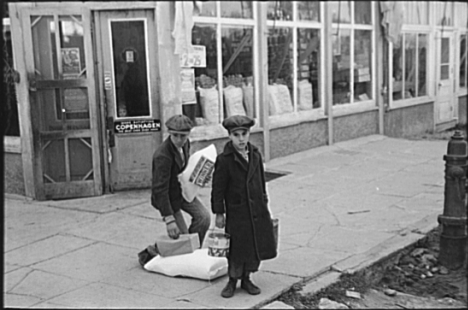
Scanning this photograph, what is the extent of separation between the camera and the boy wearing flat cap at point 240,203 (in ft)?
15.5

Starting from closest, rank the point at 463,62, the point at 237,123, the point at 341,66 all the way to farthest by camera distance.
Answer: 1. the point at 237,123
2. the point at 341,66
3. the point at 463,62

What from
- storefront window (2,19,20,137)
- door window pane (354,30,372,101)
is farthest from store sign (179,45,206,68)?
door window pane (354,30,372,101)

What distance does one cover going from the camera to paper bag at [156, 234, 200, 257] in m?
5.27

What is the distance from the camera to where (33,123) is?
8430 millimetres

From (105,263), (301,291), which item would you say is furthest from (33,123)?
(301,291)

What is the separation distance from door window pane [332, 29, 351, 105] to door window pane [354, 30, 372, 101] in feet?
1.27

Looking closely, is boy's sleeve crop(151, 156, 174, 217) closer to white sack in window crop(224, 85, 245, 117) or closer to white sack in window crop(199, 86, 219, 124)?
white sack in window crop(199, 86, 219, 124)

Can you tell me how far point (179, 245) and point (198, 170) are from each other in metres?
0.69

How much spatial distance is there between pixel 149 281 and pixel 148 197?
10.9 feet

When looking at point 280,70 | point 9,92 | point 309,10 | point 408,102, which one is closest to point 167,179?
point 9,92

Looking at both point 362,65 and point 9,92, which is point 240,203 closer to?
point 9,92

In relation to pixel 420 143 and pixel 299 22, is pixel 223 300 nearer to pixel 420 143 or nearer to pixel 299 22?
pixel 299 22

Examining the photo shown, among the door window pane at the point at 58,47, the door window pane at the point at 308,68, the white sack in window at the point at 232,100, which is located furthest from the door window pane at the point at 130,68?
the door window pane at the point at 308,68

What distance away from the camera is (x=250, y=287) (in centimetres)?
488
